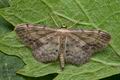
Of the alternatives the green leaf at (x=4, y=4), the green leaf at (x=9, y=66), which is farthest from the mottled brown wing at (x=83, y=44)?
the green leaf at (x=4, y=4)

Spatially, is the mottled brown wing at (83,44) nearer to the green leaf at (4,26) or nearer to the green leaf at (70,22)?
the green leaf at (70,22)

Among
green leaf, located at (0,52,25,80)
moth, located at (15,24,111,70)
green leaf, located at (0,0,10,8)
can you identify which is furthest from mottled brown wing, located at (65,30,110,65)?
green leaf, located at (0,0,10,8)

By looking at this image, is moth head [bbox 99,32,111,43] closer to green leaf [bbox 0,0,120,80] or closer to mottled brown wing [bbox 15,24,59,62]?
green leaf [bbox 0,0,120,80]

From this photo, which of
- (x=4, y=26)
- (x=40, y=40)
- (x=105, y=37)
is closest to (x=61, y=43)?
(x=40, y=40)

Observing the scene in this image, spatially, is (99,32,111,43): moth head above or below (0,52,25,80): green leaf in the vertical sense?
above

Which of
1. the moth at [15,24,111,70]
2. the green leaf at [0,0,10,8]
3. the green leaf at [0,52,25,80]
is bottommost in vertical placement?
the green leaf at [0,52,25,80]

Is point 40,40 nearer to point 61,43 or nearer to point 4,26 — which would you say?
point 61,43
